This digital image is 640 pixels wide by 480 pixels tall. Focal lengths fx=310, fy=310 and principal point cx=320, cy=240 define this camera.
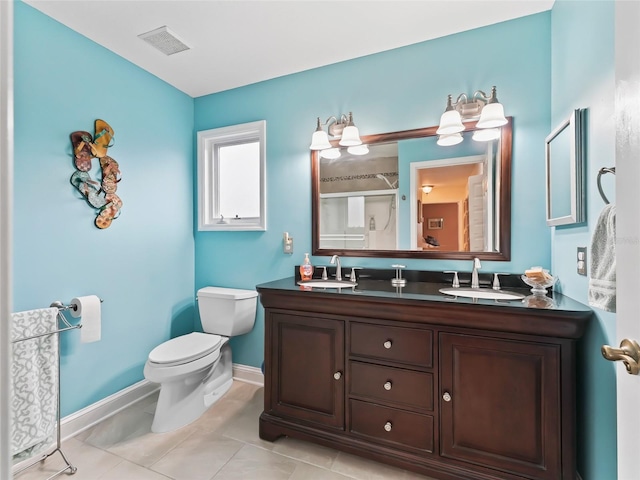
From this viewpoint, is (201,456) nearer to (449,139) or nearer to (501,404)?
(501,404)

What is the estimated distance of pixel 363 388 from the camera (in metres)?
1.60

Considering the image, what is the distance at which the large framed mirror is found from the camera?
6.07 feet

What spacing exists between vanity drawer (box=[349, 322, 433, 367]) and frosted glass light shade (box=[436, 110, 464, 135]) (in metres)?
1.16

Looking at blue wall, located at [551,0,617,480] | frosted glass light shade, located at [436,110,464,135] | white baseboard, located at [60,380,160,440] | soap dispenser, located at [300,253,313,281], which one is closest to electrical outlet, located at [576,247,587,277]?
blue wall, located at [551,0,617,480]

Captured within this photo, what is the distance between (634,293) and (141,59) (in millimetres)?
2794

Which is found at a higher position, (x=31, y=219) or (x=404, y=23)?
(x=404, y=23)

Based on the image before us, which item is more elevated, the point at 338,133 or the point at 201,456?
the point at 338,133

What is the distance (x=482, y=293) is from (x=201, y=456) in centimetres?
177

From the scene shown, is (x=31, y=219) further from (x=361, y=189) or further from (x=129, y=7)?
(x=361, y=189)

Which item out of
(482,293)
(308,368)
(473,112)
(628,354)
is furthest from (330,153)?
(628,354)

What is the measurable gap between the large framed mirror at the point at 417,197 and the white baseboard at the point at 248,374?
112cm

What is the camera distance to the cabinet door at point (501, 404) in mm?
1279

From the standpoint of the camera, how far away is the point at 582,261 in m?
1.31

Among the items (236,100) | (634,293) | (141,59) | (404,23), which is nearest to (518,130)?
(404,23)
